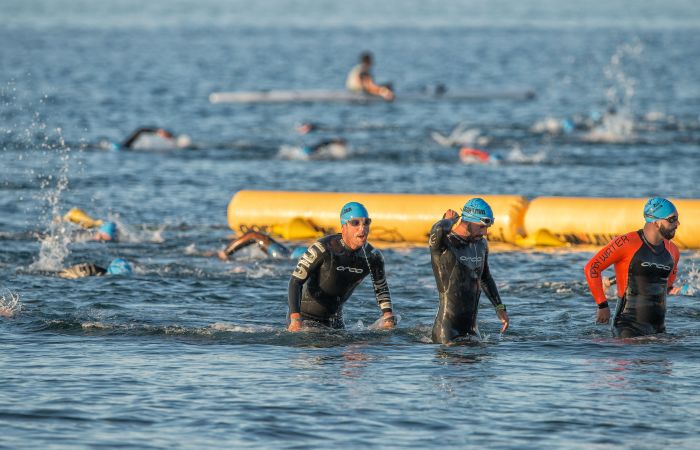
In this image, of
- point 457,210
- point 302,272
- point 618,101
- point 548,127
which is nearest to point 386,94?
point 548,127

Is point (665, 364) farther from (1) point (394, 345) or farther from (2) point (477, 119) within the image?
(2) point (477, 119)

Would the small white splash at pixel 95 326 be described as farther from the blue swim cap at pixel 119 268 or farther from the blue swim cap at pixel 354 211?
the blue swim cap at pixel 119 268

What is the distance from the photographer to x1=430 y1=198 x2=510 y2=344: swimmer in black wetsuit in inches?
572

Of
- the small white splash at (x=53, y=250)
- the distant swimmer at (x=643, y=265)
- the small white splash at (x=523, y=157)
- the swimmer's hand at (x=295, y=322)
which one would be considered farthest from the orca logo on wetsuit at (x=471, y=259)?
the small white splash at (x=523, y=157)

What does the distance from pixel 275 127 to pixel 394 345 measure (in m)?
28.1

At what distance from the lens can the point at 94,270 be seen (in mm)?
20656

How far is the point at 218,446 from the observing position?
12.0 metres

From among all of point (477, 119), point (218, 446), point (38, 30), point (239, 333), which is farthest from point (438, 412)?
point (38, 30)

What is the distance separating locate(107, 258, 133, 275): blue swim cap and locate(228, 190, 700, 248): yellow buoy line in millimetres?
4034

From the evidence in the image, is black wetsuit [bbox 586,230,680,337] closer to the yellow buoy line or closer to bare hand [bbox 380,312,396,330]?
bare hand [bbox 380,312,396,330]

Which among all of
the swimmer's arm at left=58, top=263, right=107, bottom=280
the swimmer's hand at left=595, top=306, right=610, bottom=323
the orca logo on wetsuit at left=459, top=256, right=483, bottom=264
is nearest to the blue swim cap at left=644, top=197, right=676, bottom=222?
the swimmer's hand at left=595, top=306, right=610, bottom=323

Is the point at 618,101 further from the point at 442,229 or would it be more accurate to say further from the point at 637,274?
the point at 442,229

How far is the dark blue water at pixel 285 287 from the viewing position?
504 inches

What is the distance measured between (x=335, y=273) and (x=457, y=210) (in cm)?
791
